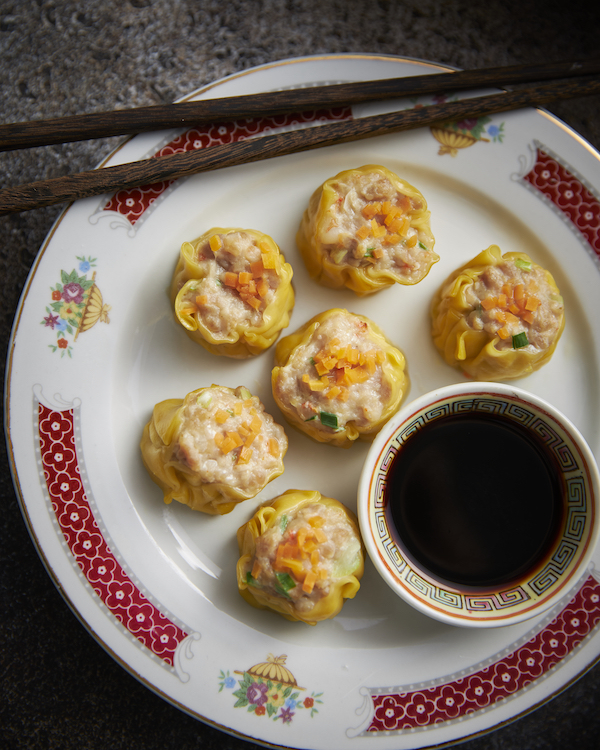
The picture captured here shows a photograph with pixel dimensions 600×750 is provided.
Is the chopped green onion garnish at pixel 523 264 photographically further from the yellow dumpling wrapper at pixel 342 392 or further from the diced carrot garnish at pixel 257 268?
the diced carrot garnish at pixel 257 268

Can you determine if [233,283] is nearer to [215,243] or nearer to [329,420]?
[215,243]

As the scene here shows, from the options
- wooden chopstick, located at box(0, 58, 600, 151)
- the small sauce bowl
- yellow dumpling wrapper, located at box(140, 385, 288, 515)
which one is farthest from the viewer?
wooden chopstick, located at box(0, 58, 600, 151)

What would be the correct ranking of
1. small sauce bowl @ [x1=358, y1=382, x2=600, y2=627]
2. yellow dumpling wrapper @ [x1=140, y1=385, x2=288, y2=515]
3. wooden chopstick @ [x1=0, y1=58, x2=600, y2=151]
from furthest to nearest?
wooden chopstick @ [x1=0, y1=58, x2=600, y2=151]
yellow dumpling wrapper @ [x1=140, y1=385, x2=288, y2=515]
small sauce bowl @ [x1=358, y1=382, x2=600, y2=627]

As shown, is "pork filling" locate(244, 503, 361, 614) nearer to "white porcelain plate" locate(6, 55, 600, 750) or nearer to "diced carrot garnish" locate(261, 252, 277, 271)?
"white porcelain plate" locate(6, 55, 600, 750)

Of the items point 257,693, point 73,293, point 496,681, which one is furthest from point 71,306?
point 496,681

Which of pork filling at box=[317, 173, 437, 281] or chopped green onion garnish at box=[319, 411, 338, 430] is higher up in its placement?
pork filling at box=[317, 173, 437, 281]

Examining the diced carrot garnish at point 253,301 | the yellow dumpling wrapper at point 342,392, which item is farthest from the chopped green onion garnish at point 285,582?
the diced carrot garnish at point 253,301

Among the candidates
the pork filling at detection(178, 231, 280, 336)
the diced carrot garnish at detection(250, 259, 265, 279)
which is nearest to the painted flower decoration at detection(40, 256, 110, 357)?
the pork filling at detection(178, 231, 280, 336)

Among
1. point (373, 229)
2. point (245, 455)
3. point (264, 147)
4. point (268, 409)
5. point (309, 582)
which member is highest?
point (264, 147)

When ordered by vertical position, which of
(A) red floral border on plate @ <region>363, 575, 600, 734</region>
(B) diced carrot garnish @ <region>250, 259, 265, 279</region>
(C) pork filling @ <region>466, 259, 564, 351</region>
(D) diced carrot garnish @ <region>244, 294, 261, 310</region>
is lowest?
(A) red floral border on plate @ <region>363, 575, 600, 734</region>
